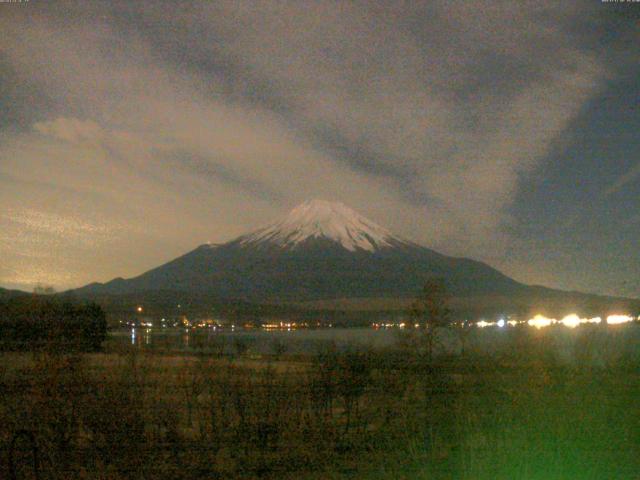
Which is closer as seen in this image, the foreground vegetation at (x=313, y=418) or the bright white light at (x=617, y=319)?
the foreground vegetation at (x=313, y=418)

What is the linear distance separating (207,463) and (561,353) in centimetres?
780

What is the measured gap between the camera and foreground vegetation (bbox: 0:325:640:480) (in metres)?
7.52

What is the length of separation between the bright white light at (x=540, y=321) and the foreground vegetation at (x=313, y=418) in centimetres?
366

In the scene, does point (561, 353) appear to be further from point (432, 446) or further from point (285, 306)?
point (285, 306)

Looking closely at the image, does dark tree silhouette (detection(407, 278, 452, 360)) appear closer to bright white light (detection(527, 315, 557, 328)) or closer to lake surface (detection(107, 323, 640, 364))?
lake surface (detection(107, 323, 640, 364))

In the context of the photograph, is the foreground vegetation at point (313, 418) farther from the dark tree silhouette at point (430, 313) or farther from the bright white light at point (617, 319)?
the bright white light at point (617, 319)

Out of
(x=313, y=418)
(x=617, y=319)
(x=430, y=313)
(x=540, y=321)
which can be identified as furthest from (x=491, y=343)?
(x=617, y=319)

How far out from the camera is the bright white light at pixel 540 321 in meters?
16.1

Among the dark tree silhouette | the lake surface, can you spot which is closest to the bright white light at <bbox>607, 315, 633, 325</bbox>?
the lake surface

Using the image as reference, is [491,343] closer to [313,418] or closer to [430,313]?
[430,313]

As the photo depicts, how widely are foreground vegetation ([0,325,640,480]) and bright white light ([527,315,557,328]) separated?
366cm

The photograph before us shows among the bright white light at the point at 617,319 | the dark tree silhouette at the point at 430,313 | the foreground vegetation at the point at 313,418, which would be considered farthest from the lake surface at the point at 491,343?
the bright white light at the point at 617,319

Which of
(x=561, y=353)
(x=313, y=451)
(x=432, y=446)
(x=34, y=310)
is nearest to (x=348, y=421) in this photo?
(x=313, y=451)

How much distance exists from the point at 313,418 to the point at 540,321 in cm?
894
